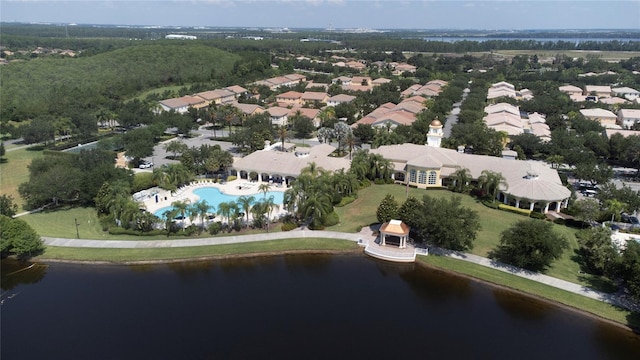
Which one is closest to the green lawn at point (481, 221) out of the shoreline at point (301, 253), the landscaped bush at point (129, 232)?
the shoreline at point (301, 253)

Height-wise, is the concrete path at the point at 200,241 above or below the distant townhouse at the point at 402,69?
below

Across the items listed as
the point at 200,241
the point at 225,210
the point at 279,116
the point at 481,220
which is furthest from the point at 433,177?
the point at 279,116

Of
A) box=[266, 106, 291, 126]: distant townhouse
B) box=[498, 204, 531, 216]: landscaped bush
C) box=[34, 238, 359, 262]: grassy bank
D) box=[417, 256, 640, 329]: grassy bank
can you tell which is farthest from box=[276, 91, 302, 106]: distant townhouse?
box=[417, 256, 640, 329]: grassy bank

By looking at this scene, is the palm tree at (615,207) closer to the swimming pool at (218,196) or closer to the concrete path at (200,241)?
the concrete path at (200,241)

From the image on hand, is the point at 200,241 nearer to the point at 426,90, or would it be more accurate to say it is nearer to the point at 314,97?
the point at 314,97

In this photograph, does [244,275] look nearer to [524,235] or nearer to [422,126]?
[524,235]

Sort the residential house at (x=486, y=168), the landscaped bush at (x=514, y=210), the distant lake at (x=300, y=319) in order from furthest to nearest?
the residential house at (x=486, y=168), the landscaped bush at (x=514, y=210), the distant lake at (x=300, y=319)
